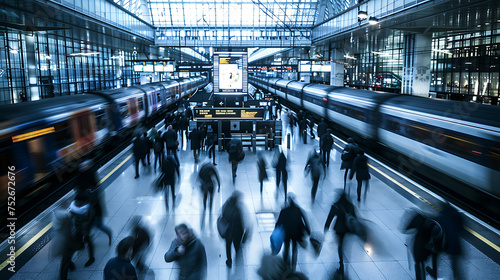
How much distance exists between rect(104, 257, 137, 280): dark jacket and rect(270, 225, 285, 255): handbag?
2.27 meters

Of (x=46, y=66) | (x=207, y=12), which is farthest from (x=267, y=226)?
(x=207, y=12)

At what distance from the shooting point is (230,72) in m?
24.4

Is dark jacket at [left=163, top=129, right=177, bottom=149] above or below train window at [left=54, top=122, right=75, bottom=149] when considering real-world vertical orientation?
below

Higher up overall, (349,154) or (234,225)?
(349,154)

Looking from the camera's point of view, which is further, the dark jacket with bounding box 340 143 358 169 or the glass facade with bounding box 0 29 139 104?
the glass facade with bounding box 0 29 139 104

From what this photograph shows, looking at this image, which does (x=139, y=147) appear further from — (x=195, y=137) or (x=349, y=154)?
(x=349, y=154)

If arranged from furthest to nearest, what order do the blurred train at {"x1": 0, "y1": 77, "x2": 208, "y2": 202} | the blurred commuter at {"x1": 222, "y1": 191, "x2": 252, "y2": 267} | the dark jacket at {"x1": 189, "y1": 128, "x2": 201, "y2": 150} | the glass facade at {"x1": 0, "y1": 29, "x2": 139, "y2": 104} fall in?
the glass facade at {"x1": 0, "y1": 29, "x2": 139, "y2": 104} → the dark jacket at {"x1": 189, "y1": 128, "x2": 201, "y2": 150} → the blurred train at {"x1": 0, "y1": 77, "x2": 208, "y2": 202} → the blurred commuter at {"x1": 222, "y1": 191, "x2": 252, "y2": 267}

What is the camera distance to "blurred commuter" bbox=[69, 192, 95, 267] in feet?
21.3

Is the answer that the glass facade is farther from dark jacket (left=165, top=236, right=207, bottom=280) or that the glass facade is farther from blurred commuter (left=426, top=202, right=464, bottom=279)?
blurred commuter (left=426, top=202, right=464, bottom=279)

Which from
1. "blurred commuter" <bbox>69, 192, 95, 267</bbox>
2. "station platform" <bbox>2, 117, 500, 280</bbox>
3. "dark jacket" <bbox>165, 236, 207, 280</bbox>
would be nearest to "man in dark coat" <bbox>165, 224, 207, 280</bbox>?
"dark jacket" <bbox>165, 236, 207, 280</bbox>

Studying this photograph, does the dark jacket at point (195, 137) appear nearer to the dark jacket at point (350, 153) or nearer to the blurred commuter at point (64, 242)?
the dark jacket at point (350, 153)

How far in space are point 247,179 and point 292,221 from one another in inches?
254

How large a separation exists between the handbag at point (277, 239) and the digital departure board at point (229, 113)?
11.1 metres

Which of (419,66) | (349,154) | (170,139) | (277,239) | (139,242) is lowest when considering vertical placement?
(277,239)
